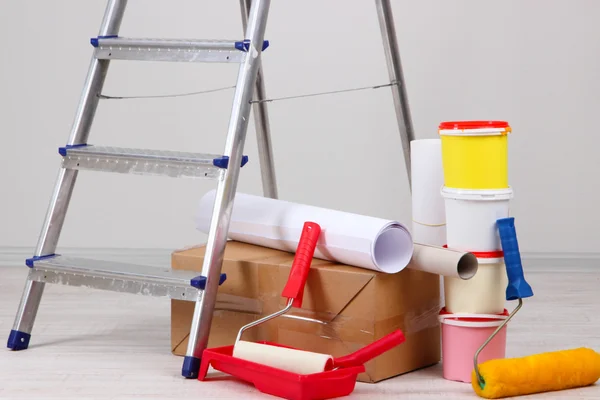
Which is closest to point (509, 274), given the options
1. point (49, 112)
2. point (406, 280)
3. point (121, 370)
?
point (406, 280)

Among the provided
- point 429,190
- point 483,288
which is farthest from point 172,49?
point 483,288

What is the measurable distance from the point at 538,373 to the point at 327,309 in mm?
439

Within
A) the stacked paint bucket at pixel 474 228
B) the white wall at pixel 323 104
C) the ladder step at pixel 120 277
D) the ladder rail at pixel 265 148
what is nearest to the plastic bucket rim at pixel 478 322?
the stacked paint bucket at pixel 474 228

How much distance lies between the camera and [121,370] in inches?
81.1

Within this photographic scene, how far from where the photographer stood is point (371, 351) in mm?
1857

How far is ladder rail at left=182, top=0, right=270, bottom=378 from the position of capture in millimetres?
1978

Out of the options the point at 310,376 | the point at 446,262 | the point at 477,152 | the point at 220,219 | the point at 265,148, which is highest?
the point at 265,148

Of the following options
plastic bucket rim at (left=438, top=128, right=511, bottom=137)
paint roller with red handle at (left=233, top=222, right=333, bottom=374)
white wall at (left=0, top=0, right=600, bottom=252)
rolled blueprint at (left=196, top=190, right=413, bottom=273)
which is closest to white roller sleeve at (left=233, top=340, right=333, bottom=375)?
paint roller with red handle at (left=233, top=222, right=333, bottom=374)

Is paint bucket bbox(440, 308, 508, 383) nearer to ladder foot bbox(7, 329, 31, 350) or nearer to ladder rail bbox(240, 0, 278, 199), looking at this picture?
ladder rail bbox(240, 0, 278, 199)

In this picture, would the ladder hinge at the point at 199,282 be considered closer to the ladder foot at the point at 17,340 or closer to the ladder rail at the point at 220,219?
the ladder rail at the point at 220,219

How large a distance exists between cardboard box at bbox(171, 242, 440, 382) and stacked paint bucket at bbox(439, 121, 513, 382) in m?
0.11

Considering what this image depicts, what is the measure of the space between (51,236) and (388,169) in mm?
1416

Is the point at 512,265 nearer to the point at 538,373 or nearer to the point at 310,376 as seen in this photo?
the point at 538,373

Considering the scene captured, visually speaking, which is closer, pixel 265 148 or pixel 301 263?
pixel 301 263
